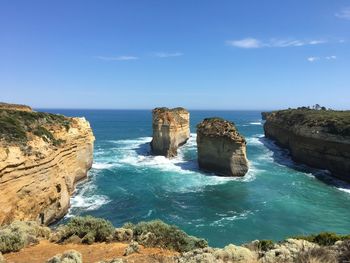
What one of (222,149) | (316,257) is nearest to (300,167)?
(222,149)

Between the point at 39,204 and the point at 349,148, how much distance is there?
35.5m

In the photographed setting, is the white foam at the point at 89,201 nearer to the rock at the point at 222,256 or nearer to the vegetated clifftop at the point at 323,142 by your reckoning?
the rock at the point at 222,256

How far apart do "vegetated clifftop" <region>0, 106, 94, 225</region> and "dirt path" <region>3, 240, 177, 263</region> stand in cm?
844

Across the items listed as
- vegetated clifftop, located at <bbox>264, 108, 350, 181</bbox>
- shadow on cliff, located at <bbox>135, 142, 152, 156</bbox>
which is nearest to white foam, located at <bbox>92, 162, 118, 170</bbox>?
shadow on cliff, located at <bbox>135, 142, 152, 156</bbox>

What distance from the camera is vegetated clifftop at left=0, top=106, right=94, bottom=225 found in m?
20.6

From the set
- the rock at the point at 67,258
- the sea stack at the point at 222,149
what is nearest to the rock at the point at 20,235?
the rock at the point at 67,258

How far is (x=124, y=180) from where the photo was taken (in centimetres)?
3975

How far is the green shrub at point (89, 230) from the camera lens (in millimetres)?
13195

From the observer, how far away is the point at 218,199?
32906 millimetres

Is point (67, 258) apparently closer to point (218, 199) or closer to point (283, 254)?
point (283, 254)

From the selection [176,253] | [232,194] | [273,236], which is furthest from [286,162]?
[176,253]

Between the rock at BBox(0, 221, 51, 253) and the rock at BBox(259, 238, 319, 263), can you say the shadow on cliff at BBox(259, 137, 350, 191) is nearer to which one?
the rock at BBox(259, 238, 319, 263)

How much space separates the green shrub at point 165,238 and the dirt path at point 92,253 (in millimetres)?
377

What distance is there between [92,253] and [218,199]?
22395 mm
